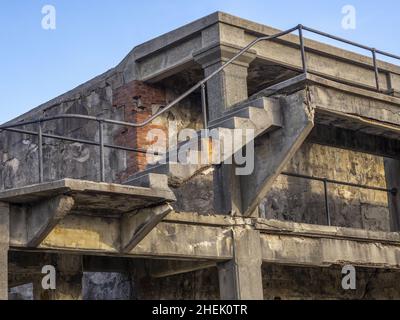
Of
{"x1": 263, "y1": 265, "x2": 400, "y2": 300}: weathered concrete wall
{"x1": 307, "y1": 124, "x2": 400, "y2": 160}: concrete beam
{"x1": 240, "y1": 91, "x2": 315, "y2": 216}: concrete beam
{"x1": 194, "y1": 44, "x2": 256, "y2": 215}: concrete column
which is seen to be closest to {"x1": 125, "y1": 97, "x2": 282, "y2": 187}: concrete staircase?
{"x1": 240, "y1": 91, "x2": 315, "y2": 216}: concrete beam

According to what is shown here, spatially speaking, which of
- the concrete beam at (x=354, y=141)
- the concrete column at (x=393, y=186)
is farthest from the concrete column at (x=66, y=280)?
the concrete column at (x=393, y=186)

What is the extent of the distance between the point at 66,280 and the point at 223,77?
3.61 meters

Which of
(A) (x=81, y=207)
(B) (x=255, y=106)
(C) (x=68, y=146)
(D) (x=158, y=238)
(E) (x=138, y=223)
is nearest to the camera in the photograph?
(A) (x=81, y=207)

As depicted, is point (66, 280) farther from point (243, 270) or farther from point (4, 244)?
point (4, 244)

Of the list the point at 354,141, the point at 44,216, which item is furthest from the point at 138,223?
the point at 354,141

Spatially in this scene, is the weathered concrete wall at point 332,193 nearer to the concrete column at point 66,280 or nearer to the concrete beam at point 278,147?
the concrete beam at point 278,147

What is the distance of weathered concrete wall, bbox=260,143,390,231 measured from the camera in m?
14.9

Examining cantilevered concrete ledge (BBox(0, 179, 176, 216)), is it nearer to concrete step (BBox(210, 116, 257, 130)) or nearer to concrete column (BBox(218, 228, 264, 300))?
concrete step (BBox(210, 116, 257, 130))

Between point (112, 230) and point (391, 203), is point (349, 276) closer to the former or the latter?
point (391, 203)

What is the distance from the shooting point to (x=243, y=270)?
11.0 m

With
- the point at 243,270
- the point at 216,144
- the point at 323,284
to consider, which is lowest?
the point at 243,270

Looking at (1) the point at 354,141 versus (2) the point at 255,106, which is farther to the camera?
(1) the point at 354,141

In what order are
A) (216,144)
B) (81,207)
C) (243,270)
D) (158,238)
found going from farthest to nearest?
(243,270)
(216,144)
(158,238)
(81,207)
